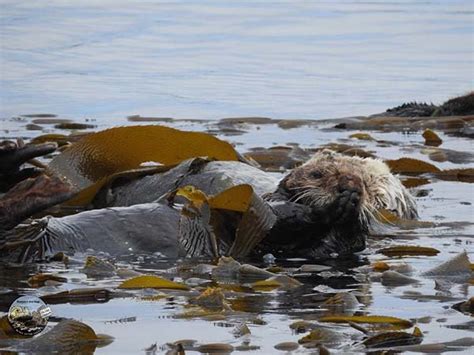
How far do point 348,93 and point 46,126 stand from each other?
2941 millimetres

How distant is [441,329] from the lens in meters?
4.04

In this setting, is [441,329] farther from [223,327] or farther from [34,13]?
[34,13]

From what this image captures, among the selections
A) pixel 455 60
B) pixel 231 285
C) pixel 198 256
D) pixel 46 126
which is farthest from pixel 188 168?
pixel 455 60

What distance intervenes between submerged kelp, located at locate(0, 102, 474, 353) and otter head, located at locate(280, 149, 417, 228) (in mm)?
180

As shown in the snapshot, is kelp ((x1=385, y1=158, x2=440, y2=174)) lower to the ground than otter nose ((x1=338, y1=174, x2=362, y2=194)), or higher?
lower

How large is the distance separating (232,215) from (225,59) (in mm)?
8229

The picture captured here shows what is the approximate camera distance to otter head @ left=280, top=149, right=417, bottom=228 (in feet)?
18.0

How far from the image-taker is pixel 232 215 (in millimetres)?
5430

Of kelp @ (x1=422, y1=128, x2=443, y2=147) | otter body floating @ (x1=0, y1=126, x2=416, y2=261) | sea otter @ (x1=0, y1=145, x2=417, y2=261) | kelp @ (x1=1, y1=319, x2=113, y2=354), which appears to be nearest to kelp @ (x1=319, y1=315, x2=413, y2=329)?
kelp @ (x1=1, y1=319, x2=113, y2=354)

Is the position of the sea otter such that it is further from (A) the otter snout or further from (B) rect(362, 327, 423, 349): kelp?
(B) rect(362, 327, 423, 349): kelp

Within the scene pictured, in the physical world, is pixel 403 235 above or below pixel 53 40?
below
